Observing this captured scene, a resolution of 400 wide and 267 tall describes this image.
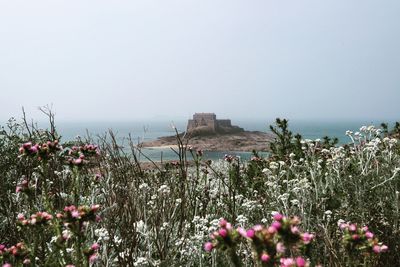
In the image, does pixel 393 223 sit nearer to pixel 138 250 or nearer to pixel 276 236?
pixel 138 250

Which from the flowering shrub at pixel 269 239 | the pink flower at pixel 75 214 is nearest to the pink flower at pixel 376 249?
the flowering shrub at pixel 269 239

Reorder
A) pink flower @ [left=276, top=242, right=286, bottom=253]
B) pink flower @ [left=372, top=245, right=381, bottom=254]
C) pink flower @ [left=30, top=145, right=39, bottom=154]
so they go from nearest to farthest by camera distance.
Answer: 1. pink flower @ [left=276, top=242, right=286, bottom=253]
2. pink flower @ [left=372, top=245, right=381, bottom=254]
3. pink flower @ [left=30, top=145, right=39, bottom=154]

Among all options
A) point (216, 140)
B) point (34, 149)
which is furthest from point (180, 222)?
point (216, 140)

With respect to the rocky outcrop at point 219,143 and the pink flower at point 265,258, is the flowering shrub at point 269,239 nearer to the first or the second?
the pink flower at point 265,258

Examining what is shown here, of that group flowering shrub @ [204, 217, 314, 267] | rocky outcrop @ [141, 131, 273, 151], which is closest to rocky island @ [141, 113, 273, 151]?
rocky outcrop @ [141, 131, 273, 151]

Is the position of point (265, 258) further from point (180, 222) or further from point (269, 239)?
point (180, 222)

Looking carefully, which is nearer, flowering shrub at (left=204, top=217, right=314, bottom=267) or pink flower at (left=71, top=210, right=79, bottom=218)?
flowering shrub at (left=204, top=217, right=314, bottom=267)

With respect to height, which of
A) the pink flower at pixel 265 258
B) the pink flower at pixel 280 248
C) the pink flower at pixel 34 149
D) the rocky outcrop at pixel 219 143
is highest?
the pink flower at pixel 34 149

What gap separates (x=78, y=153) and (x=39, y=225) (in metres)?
1.74

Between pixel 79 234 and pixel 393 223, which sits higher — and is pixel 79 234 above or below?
above

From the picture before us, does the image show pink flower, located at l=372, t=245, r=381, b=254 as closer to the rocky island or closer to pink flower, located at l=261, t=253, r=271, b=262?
pink flower, located at l=261, t=253, r=271, b=262

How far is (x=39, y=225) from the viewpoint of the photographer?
11.4 ft

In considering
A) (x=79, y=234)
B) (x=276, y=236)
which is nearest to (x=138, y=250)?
(x=79, y=234)

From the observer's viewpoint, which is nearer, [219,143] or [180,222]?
[180,222]
